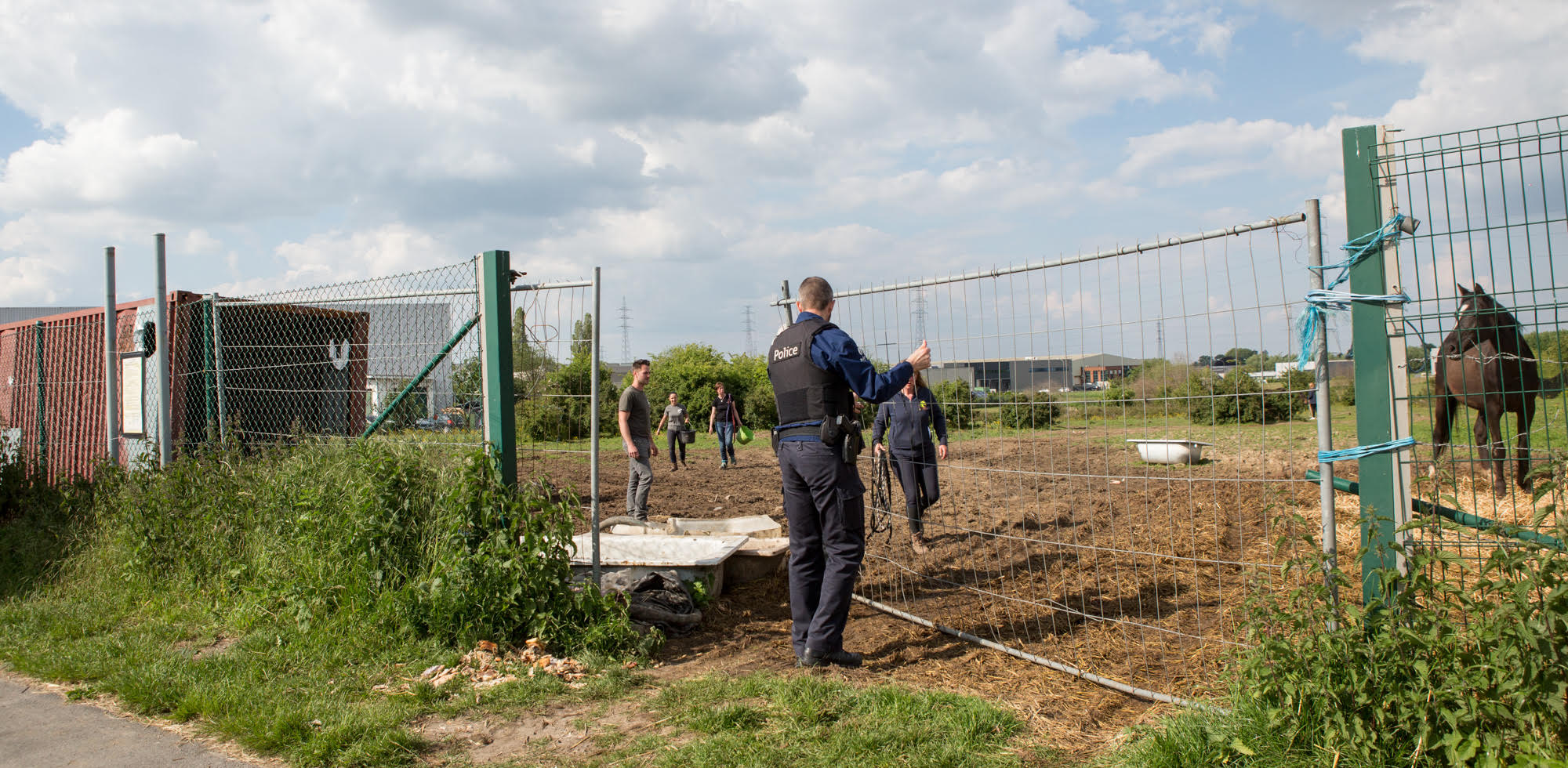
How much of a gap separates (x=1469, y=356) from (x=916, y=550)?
4.17 m

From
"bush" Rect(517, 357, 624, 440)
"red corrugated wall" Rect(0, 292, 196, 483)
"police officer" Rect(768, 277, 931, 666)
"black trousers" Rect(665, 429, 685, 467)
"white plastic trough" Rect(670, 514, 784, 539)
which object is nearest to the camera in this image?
"police officer" Rect(768, 277, 931, 666)

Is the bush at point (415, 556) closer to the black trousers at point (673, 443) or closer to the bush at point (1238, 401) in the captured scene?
the bush at point (1238, 401)

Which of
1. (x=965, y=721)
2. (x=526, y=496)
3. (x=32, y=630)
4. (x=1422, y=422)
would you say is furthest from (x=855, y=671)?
(x=32, y=630)

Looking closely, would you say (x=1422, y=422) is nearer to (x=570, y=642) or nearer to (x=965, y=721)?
(x=965, y=721)

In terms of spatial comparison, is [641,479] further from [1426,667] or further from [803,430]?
[1426,667]

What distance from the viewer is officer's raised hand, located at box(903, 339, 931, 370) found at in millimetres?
4410

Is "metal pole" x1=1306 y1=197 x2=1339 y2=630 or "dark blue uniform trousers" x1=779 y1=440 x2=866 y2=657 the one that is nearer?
"metal pole" x1=1306 y1=197 x2=1339 y2=630

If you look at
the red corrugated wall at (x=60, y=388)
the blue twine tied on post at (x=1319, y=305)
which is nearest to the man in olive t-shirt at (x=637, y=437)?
the red corrugated wall at (x=60, y=388)

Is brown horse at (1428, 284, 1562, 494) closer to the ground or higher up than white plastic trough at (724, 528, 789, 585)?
higher up

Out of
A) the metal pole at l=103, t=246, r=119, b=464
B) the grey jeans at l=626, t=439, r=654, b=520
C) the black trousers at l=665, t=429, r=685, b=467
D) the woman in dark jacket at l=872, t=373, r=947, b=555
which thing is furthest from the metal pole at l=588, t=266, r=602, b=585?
the black trousers at l=665, t=429, r=685, b=467

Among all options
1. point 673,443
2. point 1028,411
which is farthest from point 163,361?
point 673,443

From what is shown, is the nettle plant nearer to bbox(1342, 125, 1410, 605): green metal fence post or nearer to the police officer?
bbox(1342, 125, 1410, 605): green metal fence post

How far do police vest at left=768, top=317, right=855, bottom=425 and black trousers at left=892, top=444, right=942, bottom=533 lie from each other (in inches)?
86.2

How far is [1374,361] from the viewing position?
3.11 meters
